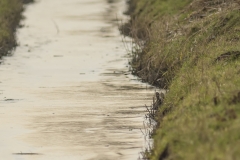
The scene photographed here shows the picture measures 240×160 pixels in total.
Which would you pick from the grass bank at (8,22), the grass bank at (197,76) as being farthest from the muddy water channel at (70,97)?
the grass bank at (197,76)

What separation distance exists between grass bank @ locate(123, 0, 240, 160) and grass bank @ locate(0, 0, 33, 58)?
182 inches

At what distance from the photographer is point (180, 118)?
12.0 m

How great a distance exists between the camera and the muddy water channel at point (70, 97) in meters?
13.6

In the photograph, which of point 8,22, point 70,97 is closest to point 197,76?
point 70,97

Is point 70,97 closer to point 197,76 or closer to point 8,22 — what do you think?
point 197,76

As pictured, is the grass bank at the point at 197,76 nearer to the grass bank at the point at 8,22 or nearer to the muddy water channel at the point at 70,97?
the muddy water channel at the point at 70,97

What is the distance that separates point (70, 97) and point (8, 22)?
13538mm

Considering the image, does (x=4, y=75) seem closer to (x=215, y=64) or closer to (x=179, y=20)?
(x=179, y=20)

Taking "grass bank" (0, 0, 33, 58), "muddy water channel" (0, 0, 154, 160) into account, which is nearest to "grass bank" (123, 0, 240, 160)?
"muddy water channel" (0, 0, 154, 160)

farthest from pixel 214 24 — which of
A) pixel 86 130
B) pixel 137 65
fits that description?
pixel 86 130

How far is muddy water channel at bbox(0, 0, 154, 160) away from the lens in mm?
13586

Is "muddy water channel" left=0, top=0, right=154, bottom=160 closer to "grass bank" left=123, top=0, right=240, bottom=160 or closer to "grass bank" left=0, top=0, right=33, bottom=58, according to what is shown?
"grass bank" left=0, top=0, right=33, bottom=58

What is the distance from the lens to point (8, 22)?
32.0 meters

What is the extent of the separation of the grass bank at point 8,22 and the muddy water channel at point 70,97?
1.31ft
